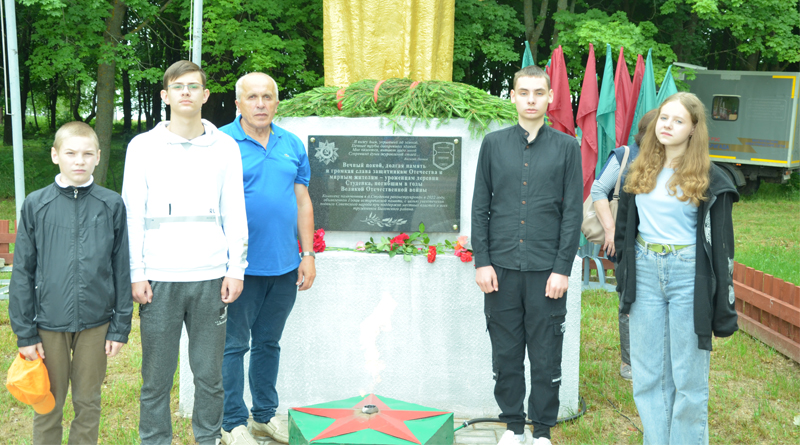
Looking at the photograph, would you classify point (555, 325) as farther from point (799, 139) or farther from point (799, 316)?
point (799, 139)

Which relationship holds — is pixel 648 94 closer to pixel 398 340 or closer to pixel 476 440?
pixel 398 340

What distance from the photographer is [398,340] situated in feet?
13.2

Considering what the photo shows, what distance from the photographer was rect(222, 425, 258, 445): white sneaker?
333 cm

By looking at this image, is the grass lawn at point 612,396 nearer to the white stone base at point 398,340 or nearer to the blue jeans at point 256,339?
the white stone base at point 398,340

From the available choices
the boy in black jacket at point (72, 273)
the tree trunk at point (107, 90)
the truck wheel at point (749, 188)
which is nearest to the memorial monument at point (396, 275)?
the boy in black jacket at point (72, 273)

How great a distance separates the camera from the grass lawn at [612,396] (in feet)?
12.3

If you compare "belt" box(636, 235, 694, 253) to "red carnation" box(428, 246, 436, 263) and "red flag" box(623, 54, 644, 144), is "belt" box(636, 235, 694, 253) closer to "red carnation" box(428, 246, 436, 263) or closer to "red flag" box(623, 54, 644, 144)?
"red carnation" box(428, 246, 436, 263)

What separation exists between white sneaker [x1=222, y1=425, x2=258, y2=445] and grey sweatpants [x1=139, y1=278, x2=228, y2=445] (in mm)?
327

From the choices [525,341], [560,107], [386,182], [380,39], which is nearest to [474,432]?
[525,341]

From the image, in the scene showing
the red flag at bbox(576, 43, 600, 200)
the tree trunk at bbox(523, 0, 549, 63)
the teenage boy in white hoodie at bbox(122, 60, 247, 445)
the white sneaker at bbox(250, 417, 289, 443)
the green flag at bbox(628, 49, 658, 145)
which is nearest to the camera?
the teenage boy in white hoodie at bbox(122, 60, 247, 445)

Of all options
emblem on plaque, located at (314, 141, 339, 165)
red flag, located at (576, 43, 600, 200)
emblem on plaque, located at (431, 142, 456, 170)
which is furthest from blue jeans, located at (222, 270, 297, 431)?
red flag, located at (576, 43, 600, 200)

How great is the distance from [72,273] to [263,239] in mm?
853

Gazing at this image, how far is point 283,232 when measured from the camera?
330cm

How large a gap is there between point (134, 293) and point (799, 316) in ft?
14.9
